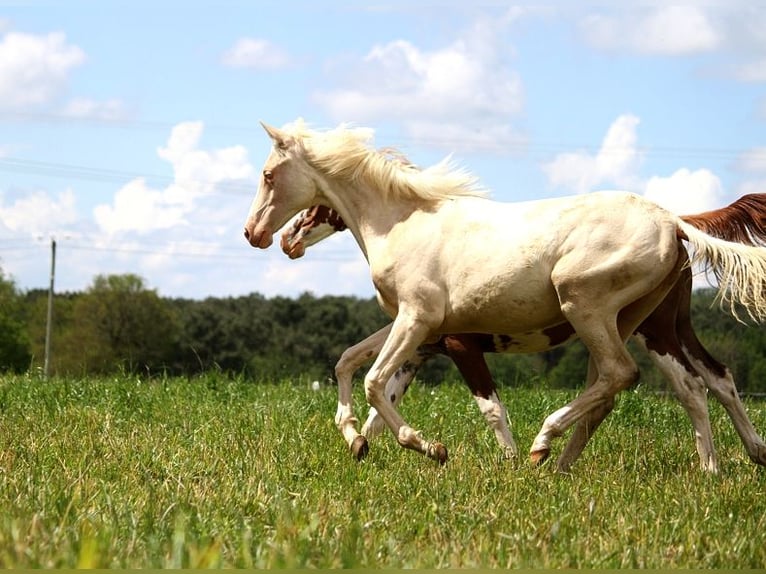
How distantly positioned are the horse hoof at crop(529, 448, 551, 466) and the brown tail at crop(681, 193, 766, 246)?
175cm

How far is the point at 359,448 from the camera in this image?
7.88m

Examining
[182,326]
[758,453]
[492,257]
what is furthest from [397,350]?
[182,326]

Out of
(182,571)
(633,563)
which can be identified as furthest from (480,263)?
(182,571)

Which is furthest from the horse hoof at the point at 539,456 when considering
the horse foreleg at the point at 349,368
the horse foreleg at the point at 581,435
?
the horse foreleg at the point at 349,368

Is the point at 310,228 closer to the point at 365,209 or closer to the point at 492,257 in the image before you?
the point at 365,209

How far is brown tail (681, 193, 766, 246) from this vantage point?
26.0ft

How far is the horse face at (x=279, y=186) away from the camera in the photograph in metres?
8.48

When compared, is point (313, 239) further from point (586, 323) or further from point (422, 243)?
point (586, 323)

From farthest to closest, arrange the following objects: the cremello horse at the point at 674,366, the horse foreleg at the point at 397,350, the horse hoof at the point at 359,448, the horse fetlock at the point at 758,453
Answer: the cremello horse at the point at 674,366, the horse fetlock at the point at 758,453, the horse hoof at the point at 359,448, the horse foreleg at the point at 397,350

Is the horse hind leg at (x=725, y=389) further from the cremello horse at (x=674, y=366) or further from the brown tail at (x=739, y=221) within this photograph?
the brown tail at (x=739, y=221)

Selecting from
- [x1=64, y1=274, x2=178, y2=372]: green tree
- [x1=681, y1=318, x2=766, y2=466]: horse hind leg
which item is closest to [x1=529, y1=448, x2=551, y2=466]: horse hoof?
[x1=681, y1=318, x2=766, y2=466]: horse hind leg

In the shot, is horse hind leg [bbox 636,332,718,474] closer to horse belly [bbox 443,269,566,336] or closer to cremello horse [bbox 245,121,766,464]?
cremello horse [bbox 245,121,766,464]

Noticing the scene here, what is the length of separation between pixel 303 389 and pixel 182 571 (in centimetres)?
869

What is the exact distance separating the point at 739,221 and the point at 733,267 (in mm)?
761
